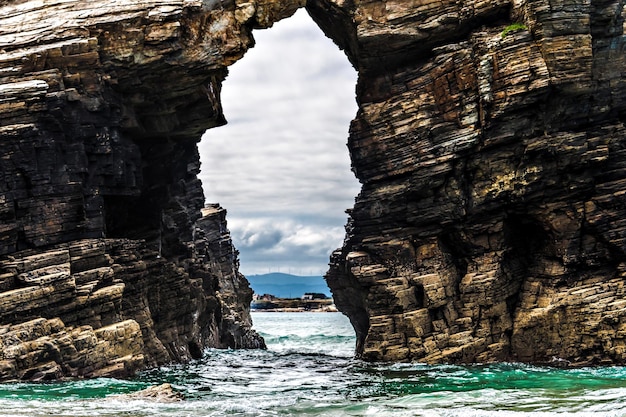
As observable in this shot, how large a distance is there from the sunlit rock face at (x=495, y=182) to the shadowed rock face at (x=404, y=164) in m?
0.11

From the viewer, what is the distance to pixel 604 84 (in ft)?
147

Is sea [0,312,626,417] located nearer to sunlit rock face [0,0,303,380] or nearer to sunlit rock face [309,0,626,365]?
sunlit rock face [309,0,626,365]

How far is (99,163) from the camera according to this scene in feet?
143

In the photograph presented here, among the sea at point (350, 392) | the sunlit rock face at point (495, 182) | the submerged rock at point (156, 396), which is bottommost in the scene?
the sea at point (350, 392)

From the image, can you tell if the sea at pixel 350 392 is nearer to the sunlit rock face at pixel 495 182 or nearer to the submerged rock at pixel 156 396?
the submerged rock at pixel 156 396

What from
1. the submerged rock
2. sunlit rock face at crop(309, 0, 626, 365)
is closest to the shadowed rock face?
sunlit rock face at crop(309, 0, 626, 365)

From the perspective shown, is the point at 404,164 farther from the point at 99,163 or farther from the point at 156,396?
the point at 156,396

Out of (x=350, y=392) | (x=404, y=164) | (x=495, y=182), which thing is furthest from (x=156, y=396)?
(x=495, y=182)

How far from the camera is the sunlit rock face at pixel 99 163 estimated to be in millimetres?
37625

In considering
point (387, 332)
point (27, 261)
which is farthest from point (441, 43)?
point (27, 261)

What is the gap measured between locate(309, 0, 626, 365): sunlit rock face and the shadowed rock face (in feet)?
0.37

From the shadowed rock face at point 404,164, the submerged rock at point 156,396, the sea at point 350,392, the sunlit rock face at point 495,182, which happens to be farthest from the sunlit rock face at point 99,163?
the sunlit rock face at point 495,182

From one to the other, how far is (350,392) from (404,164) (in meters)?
19.7

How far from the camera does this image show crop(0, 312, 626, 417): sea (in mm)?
27328
